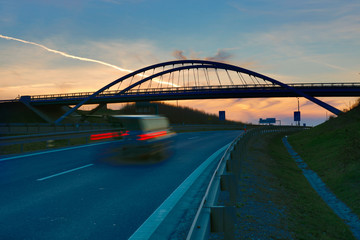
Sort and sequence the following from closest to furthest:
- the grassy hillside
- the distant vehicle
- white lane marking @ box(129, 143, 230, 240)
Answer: white lane marking @ box(129, 143, 230, 240) → the grassy hillside → the distant vehicle

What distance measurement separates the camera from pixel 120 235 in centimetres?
480

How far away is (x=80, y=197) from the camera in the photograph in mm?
7113

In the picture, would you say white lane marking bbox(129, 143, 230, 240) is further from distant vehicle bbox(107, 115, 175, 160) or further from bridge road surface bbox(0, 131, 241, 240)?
distant vehicle bbox(107, 115, 175, 160)

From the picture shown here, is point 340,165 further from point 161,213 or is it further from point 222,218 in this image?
point 222,218

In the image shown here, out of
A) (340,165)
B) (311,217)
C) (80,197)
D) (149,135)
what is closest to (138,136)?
(149,135)

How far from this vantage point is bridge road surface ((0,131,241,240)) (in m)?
5.10

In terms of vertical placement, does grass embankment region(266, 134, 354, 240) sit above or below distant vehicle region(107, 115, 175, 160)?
below

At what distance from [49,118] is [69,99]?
11.2 m

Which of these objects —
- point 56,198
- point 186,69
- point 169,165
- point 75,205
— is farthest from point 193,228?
point 186,69

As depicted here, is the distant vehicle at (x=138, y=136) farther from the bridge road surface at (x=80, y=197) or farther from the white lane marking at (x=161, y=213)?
the white lane marking at (x=161, y=213)

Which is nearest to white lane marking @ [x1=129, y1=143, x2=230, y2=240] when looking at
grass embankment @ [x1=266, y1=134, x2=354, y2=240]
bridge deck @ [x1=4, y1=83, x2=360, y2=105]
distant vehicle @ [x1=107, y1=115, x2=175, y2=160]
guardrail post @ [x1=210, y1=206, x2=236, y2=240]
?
guardrail post @ [x1=210, y1=206, x2=236, y2=240]

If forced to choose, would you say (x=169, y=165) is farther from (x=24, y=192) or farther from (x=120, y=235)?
(x=120, y=235)

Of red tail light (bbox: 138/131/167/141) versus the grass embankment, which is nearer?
the grass embankment

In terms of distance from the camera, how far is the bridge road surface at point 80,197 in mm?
5102
